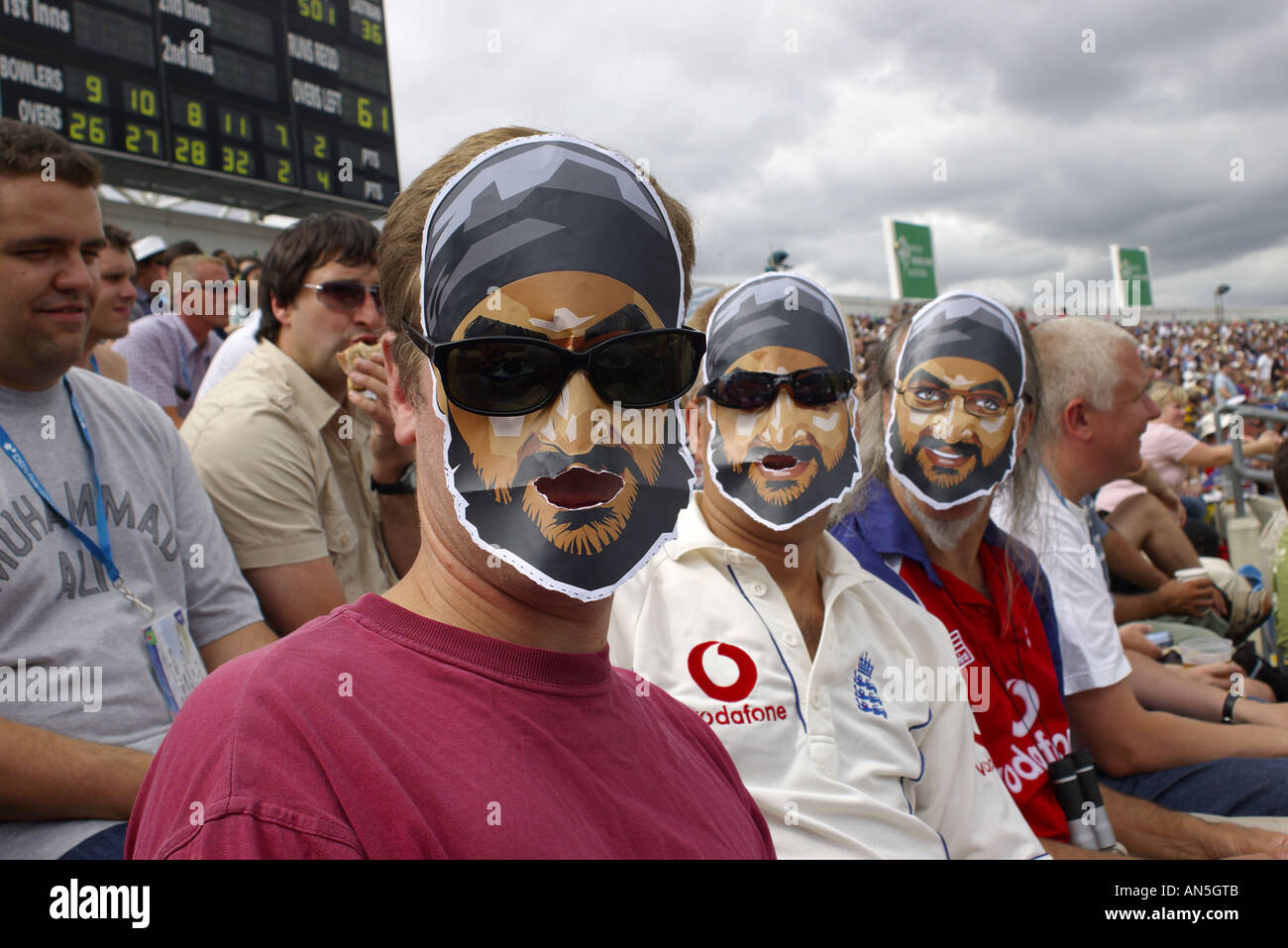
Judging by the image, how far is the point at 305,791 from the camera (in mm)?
881

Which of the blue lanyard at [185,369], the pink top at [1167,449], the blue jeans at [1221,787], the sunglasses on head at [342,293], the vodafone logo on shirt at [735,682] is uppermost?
the blue lanyard at [185,369]

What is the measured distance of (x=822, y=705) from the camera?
1.96 m

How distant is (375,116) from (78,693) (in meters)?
12.9

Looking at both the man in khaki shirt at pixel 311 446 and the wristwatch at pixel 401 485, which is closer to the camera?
the man in khaki shirt at pixel 311 446

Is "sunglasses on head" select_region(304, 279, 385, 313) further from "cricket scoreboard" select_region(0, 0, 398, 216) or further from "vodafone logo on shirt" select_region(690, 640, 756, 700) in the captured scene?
"cricket scoreboard" select_region(0, 0, 398, 216)

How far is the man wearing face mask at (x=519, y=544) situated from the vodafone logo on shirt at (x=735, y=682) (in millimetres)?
495

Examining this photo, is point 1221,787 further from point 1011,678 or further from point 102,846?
point 102,846

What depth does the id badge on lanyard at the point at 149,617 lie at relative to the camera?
2023mm

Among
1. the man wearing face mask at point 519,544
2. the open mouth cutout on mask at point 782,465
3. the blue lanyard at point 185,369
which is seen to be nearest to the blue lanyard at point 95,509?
the man wearing face mask at point 519,544

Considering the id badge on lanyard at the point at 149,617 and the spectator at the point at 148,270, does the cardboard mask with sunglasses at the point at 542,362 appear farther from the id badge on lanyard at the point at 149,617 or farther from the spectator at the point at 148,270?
the spectator at the point at 148,270

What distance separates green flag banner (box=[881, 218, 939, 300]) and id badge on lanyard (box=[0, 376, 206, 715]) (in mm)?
28320
